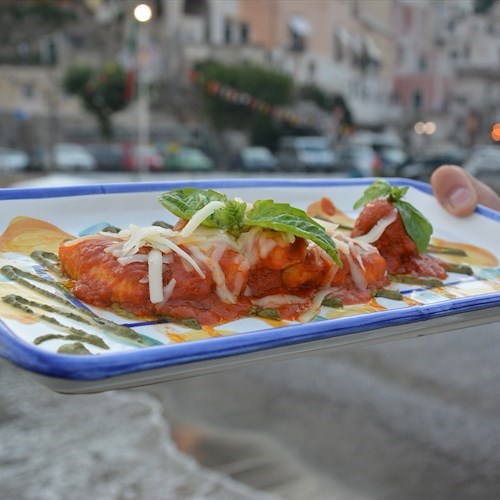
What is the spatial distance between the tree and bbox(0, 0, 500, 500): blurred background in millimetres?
89

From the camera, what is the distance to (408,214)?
1.61 m

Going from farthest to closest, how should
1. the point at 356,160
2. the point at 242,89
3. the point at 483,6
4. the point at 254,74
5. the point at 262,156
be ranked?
the point at 483,6
the point at 242,89
the point at 254,74
the point at 262,156
the point at 356,160

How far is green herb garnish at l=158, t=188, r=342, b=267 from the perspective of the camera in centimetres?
124

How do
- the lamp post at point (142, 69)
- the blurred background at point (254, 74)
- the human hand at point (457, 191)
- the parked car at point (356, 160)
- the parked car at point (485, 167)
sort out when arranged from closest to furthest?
1. the human hand at point (457, 191)
2. the lamp post at point (142, 69)
3. the parked car at point (485, 167)
4. the parked car at point (356, 160)
5. the blurred background at point (254, 74)

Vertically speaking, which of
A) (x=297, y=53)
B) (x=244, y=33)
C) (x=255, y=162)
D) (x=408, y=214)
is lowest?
(x=255, y=162)

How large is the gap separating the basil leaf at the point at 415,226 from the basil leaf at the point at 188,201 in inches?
18.7

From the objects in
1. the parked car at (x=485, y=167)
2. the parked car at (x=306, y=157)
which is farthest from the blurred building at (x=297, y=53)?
the parked car at (x=485, y=167)

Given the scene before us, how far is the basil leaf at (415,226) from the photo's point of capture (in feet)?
5.21

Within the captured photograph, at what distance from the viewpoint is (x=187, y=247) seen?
49.5 inches

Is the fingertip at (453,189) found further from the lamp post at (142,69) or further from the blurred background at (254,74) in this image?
the blurred background at (254,74)

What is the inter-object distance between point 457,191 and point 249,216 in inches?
32.0

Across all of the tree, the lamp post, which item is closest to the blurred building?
the tree

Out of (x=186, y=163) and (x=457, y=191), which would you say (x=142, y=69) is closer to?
(x=186, y=163)

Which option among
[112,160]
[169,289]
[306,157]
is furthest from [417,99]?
[169,289]
